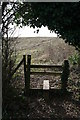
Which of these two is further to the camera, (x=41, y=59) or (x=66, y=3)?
(x=41, y=59)

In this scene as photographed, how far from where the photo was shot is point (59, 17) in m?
4.93

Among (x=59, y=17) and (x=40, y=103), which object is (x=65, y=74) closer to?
(x=40, y=103)

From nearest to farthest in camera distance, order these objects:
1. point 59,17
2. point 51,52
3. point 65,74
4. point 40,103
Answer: point 59,17
point 40,103
point 65,74
point 51,52

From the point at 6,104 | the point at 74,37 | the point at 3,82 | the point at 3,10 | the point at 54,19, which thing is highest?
the point at 3,10

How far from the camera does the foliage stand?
483 cm

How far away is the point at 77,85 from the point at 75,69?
2374 millimetres

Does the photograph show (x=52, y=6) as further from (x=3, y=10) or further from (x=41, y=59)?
(x=41, y=59)

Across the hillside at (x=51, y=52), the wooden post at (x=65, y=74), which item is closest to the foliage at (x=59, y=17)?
the wooden post at (x=65, y=74)

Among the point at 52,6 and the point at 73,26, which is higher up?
Answer: the point at 52,6

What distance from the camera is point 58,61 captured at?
10977 mm

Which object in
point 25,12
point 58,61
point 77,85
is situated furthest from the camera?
point 58,61

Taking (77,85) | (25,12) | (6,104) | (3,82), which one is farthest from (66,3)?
(77,85)

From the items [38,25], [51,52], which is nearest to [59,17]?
[38,25]

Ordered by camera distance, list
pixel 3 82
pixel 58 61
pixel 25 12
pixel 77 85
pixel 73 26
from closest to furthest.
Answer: pixel 73 26 < pixel 3 82 < pixel 25 12 < pixel 77 85 < pixel 58 61
